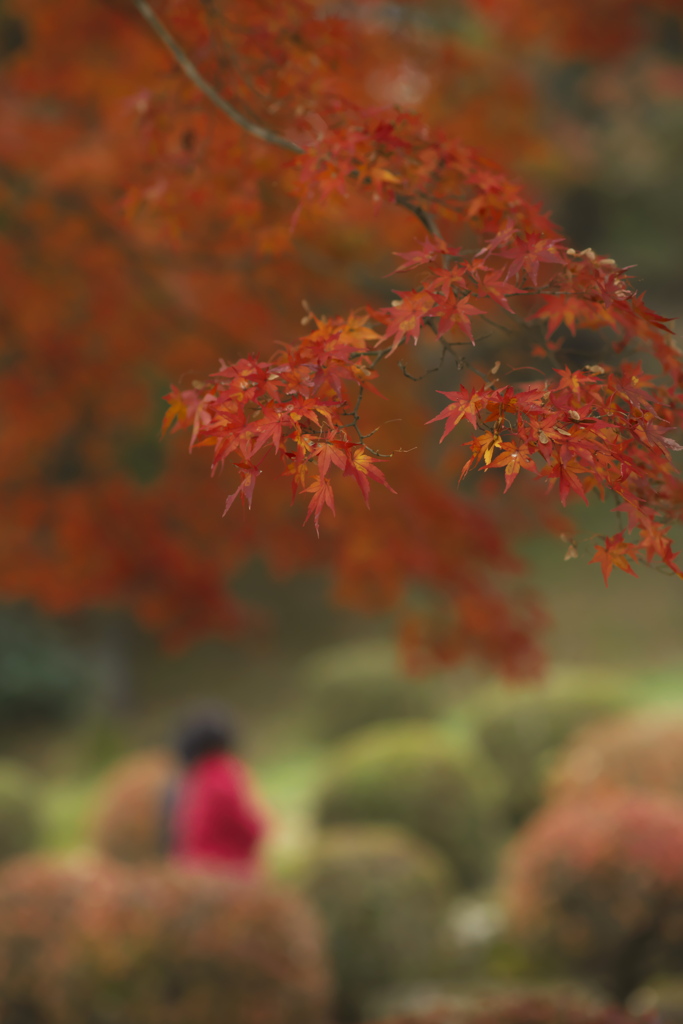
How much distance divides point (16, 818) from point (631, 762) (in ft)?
15.4

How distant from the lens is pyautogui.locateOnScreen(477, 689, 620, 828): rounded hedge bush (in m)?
7.98

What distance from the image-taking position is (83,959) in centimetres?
392

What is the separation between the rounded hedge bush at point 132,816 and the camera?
657 cm

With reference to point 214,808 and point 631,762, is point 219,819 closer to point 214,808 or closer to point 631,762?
point 214,808

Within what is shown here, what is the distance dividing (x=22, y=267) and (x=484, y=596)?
2791 millimetres

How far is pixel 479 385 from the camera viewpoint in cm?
158

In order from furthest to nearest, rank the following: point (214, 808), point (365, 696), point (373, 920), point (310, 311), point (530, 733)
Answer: point (365, 696)
point (530, 733)
point (373, 920)
point (214, 808)
point (310, 311)

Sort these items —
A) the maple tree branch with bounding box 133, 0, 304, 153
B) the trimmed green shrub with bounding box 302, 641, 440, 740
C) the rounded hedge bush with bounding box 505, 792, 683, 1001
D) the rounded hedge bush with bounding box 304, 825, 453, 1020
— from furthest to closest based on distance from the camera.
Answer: the trimmed green shrub with bounding box 302, 641, 440, 740, the rounded hedge bush with bounding box 304, 825, 453, 1020, the rounded hedge bush with bounding box 505, 792, 683, 1001, the maple tree branch with bounding box 133, 0, 304, 153

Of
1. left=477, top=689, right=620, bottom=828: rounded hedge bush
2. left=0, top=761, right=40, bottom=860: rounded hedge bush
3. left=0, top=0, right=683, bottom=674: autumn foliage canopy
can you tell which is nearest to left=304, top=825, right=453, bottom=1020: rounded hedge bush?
left=0, top=0, right=683, bottom=674: autumn foliage canopy

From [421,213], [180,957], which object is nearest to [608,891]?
[180,957]

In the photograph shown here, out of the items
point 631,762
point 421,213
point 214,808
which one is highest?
point 631,762

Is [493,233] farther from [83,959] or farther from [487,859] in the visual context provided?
[487,859]

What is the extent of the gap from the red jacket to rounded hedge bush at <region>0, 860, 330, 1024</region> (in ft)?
1.42

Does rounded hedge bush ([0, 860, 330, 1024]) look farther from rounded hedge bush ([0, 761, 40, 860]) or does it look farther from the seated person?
rounded hedge bush ([0, 761, 40, 860])
